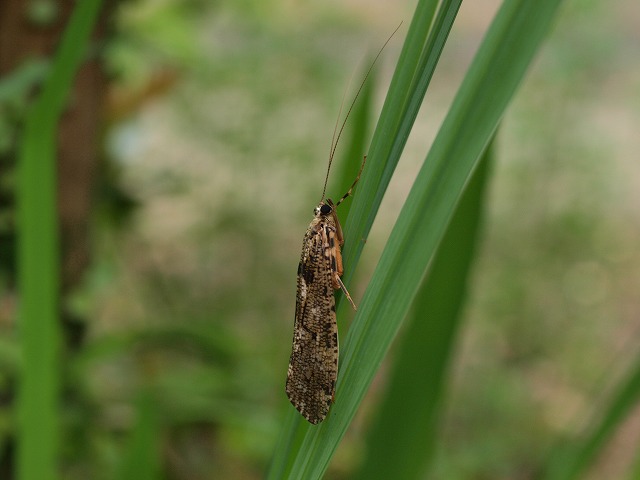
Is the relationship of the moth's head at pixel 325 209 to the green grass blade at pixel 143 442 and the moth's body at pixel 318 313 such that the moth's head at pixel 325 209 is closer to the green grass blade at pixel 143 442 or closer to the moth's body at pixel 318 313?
the moth's body at pixel 318 313

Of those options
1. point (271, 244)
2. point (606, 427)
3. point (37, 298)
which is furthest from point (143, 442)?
point (271, 244)

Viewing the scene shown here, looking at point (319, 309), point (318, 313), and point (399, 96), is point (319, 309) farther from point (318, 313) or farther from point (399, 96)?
point (399, 96)

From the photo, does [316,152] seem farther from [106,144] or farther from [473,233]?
[473,233]

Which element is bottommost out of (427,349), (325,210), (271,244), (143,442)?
(143,442)

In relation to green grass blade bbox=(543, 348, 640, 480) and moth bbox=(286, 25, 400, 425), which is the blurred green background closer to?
green grass blade bbox=(543, 348, 640, 480)

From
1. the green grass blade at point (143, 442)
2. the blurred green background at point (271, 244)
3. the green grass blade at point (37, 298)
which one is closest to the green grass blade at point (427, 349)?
the green grass blade at point (143, 442)

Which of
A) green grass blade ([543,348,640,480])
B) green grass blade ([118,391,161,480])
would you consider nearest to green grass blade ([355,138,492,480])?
green grass blade ([543,348,640,480])

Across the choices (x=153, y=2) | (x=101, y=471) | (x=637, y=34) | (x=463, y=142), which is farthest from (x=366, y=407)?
(x=637, y=34)
